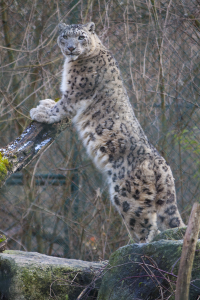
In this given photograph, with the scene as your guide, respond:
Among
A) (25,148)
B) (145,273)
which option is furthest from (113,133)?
(145,273)

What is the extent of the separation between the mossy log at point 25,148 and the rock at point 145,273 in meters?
0.98

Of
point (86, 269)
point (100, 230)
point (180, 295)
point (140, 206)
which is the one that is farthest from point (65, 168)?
point (180, 295)

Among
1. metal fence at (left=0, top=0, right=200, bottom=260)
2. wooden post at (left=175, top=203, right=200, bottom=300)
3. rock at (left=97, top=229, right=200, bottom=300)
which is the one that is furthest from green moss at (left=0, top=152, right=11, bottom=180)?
metal fence at (left=0, top=0, right=200, bottom=260)

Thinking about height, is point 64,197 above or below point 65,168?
below

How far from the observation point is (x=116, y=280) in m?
2.12

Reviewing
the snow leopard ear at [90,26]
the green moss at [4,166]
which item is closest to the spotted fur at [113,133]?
the snow leopard ear at [90,26]

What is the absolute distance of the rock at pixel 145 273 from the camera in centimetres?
188

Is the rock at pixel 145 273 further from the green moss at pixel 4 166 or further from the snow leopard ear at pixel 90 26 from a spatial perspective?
the snow leopard ear at pixel 90 26

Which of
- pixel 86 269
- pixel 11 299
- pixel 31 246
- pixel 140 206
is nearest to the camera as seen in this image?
pixel 11 299

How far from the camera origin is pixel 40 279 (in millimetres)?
2520

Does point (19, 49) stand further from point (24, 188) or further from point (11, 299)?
point (11, 299)

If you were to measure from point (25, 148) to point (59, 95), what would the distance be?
1968mm

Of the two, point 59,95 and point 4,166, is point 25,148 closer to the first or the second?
point 4,166

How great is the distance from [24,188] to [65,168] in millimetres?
617
